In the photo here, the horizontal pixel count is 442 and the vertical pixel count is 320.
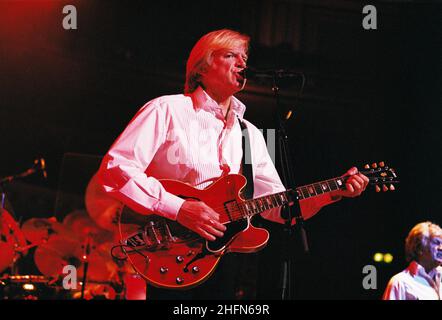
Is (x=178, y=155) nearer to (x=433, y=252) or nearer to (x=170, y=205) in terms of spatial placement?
(x=170, y=205)

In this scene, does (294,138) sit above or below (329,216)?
above

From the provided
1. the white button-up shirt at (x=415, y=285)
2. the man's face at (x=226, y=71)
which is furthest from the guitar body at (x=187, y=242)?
the white button-up shirt at (x=415, y=285)

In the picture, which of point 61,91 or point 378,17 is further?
point 61,91

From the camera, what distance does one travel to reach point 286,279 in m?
2.91

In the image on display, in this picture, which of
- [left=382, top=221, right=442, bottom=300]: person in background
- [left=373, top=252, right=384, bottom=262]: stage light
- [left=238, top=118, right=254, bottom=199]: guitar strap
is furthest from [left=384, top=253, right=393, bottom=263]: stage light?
[left=238, top=118, right=254, bottom=199]: guitar strap

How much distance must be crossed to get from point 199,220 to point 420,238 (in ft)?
9.79

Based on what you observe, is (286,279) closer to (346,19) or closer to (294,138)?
(294,138)

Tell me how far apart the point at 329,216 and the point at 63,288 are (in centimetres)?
326

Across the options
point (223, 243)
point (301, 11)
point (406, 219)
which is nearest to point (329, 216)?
point (406, 219)

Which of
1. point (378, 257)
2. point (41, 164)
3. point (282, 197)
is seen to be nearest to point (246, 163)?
point (282, 197)

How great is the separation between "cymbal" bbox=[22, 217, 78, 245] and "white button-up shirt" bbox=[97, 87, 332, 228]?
12.3 ft

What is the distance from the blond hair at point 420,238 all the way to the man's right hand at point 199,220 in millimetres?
2847

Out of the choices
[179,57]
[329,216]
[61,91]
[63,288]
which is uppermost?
[179,57]

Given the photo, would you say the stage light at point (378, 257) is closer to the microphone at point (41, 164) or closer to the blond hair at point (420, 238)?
the blond hair at point (420, 238)
